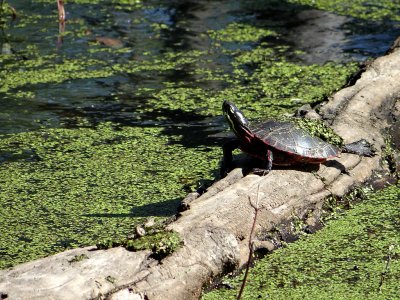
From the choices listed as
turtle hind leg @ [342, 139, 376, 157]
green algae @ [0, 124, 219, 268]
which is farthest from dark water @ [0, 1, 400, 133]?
turtle hind leg @ [342, 139, 376, 157]

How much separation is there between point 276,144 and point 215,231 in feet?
2.44

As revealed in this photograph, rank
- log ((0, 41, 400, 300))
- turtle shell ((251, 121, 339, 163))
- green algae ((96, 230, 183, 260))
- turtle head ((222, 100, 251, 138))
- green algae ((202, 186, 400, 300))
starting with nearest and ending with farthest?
log ((0, 41, 400, 300)) → green algae ((96, 230, 183, 260)) → green algae ((202, 186, 400, 300)) → turtle shell ((251, 121, 339, 163)) → turtle head ((222, 100, 251, 138))

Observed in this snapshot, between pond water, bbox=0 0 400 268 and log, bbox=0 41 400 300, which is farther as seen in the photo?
pond water, bbox=0 0 400 268

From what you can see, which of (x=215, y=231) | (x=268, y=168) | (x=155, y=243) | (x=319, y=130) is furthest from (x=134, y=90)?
(x=155, y=243)

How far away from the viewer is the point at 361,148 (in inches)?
159

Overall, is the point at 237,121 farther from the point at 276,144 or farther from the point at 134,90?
the point at 134,90

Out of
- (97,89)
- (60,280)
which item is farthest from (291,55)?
(60,280)

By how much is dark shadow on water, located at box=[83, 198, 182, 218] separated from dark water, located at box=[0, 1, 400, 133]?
132 centimetres

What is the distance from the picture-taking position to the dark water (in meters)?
5.58

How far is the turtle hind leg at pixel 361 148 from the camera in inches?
158

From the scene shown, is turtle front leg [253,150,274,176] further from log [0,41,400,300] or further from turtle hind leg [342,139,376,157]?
turtle hind leg [342,139,376,157]

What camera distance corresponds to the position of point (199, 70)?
645 cm

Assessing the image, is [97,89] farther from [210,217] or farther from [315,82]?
[210,217]

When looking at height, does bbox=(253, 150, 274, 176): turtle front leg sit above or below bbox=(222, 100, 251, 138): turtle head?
below
